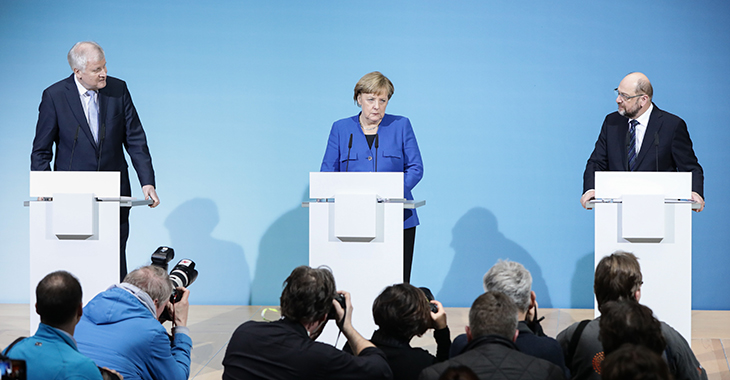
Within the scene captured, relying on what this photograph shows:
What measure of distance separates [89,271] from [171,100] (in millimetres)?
2387

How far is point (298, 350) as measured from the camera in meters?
1.99

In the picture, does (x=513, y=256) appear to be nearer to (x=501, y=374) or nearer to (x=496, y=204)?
(x=496, y=204)

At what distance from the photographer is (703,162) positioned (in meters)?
4.93

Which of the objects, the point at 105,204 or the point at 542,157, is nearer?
the point at 105,204

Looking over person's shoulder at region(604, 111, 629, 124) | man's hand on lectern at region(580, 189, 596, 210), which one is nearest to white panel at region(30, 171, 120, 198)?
man's hand on lectern at region(580, 189, 596, 210)

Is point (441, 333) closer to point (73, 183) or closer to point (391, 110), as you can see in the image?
point (73, 183)

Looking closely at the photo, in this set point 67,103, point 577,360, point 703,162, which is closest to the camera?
point 577,360

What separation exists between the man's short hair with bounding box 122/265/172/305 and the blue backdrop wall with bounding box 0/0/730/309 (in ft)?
9.10

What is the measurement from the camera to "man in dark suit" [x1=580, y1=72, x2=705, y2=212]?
142 inches

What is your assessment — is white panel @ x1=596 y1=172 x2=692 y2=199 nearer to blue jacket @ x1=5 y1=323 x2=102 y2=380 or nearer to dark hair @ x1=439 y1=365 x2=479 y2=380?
dark hair @ x1=439 y1=365 x2=479 y2=380

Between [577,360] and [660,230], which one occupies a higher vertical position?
[660,230]

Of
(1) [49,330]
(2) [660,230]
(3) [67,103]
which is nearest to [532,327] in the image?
(2) [660,230]

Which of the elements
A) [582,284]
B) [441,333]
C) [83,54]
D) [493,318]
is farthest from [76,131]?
[582,284]

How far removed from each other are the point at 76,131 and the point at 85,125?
5 cm
